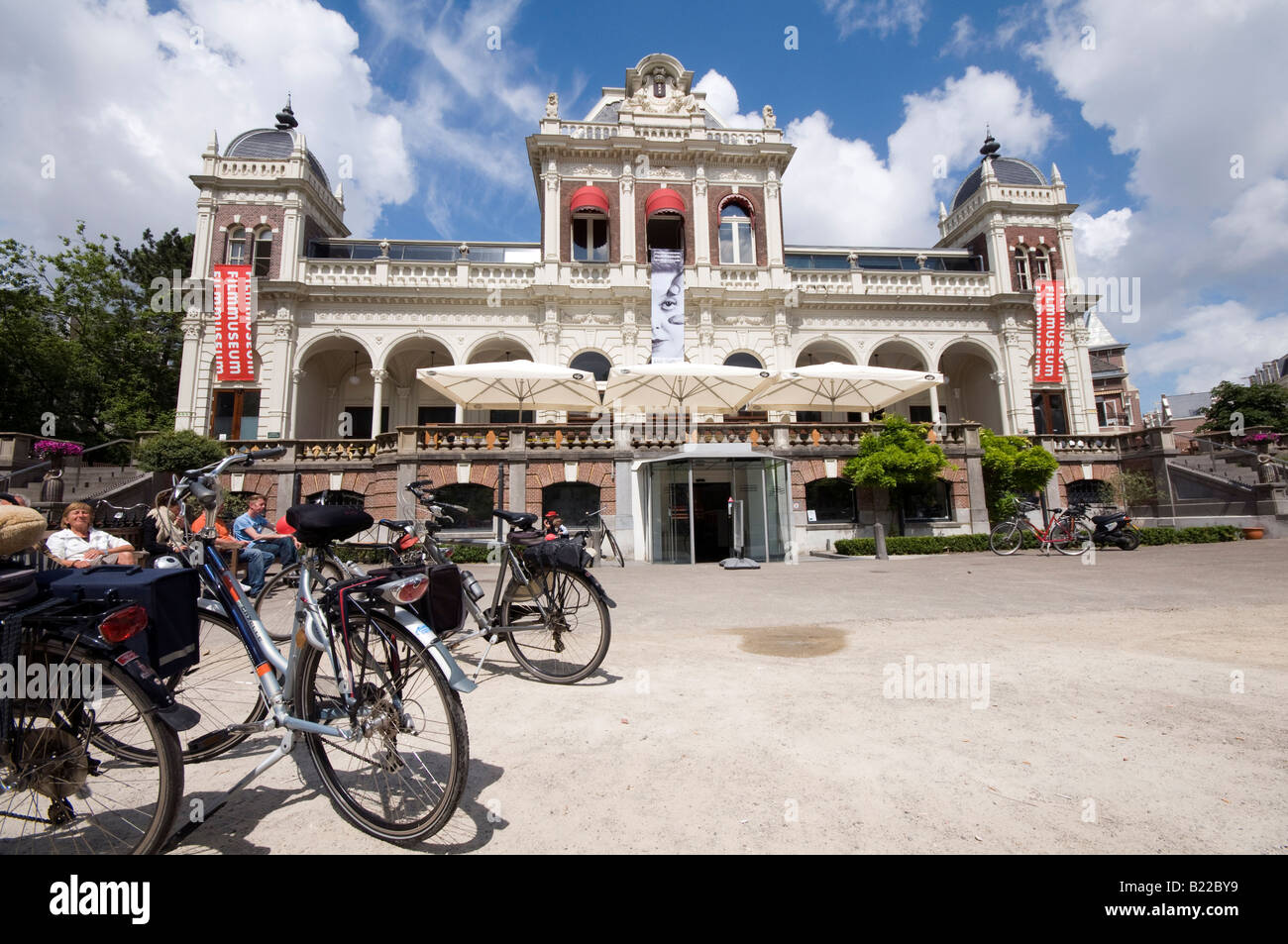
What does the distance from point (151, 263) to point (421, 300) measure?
18.3 m

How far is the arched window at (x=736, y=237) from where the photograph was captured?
25219 millimetres

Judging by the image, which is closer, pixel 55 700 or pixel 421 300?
pixel 55 700

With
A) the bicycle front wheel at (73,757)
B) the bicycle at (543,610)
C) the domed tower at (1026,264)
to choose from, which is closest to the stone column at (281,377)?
the bicycle at (543,610)

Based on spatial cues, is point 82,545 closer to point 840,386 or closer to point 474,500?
point 474,500

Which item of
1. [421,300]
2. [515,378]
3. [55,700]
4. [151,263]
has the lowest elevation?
[55,700]

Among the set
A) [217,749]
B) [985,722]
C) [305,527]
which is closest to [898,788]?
[985,722]

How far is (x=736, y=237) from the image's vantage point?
2531 centimetres

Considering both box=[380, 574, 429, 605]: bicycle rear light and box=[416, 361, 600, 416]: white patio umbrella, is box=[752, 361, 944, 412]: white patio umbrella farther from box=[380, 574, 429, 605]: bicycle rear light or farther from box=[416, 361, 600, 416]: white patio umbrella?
box=[380, 574, 429, 605]: bicycle rear light

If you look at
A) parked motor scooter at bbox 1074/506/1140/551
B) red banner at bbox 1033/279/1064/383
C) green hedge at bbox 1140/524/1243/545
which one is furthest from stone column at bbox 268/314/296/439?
red banner at bbox 1033/279/1064/383

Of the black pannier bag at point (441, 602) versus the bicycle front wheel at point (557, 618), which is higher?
the black pannier bag at point (441, 602)

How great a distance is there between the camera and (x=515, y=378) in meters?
16.3

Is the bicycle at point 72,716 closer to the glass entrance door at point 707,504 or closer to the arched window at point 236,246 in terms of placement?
the glass entrance door at point 707,504

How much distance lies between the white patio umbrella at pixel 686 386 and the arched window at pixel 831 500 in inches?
146
